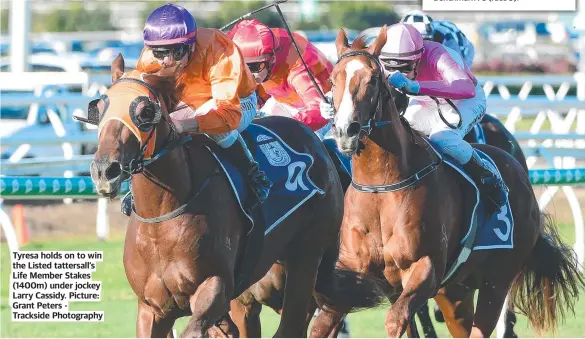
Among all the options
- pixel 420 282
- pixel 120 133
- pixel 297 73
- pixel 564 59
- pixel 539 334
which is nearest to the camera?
pixel 120 133

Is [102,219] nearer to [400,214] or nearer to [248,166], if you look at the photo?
[400,214]

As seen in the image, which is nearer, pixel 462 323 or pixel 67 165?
pixel 462 323

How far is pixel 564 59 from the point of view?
30438 millimetres

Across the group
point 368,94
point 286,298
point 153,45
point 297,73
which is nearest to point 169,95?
point 153,45

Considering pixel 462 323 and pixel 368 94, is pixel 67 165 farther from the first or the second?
pixel 368 94

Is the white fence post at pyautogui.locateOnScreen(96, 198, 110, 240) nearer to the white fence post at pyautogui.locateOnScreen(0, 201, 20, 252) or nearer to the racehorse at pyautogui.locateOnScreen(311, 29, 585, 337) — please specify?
the white fence post at pyautogui.locateOnScreen(0, 201, 20, 252)

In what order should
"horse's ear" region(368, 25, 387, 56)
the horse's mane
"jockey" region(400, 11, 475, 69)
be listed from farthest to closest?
"jockey" region(400, 11, 475, 69), "horse's ear" region(368, 25, 387, 56), the horse's mane

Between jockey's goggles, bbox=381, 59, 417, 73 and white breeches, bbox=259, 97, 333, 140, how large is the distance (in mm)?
612

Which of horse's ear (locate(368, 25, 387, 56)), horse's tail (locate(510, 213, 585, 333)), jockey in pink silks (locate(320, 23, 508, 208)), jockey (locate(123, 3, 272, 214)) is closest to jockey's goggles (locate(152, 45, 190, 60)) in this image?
jockey (locate(123, 3, 272, 214))

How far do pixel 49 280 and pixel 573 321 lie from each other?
341cm

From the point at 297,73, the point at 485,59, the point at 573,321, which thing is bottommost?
the point at 485,59

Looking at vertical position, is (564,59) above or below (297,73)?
below

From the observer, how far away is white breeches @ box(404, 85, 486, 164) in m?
6.38

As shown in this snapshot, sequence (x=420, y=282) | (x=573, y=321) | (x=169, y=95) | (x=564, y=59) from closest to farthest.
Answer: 1. (x=169, y=95)
2. (x=420, y=282)
3. (x=573, y=321)
4. (x=564, y=59)
